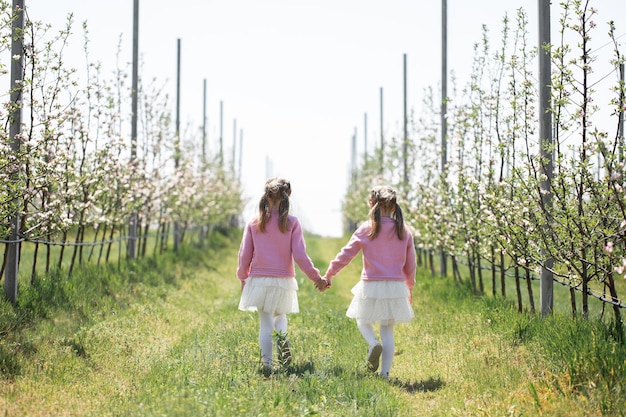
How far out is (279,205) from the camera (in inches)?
270

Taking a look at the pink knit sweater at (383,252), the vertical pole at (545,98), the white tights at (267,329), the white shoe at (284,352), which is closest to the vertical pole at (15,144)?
the white tights at (267,329)

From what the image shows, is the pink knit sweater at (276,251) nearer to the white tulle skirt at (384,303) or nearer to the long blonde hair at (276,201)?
the long blonde hair at (276,201)

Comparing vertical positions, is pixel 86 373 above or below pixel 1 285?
below

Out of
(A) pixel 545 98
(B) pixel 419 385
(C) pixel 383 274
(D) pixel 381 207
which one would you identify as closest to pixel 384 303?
(C) pixel 383 274

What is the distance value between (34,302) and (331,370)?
3.99m

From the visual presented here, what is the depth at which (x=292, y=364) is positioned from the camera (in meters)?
6.80

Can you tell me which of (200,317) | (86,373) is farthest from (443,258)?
(86,373)

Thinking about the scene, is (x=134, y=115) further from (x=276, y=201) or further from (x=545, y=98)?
(x=545, y=98)

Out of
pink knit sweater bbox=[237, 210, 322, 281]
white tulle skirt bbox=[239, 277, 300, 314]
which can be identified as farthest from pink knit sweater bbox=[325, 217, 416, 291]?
white tulle skirt bbox=[239, 277, 300, 314]

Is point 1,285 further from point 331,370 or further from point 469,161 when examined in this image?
point 469,161

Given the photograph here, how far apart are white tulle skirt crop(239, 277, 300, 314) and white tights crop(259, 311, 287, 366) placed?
10 cm

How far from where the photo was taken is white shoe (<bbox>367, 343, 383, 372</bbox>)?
21.8 feet

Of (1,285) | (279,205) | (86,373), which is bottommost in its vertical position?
(86,373)

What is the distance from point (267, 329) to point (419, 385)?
149 cm
